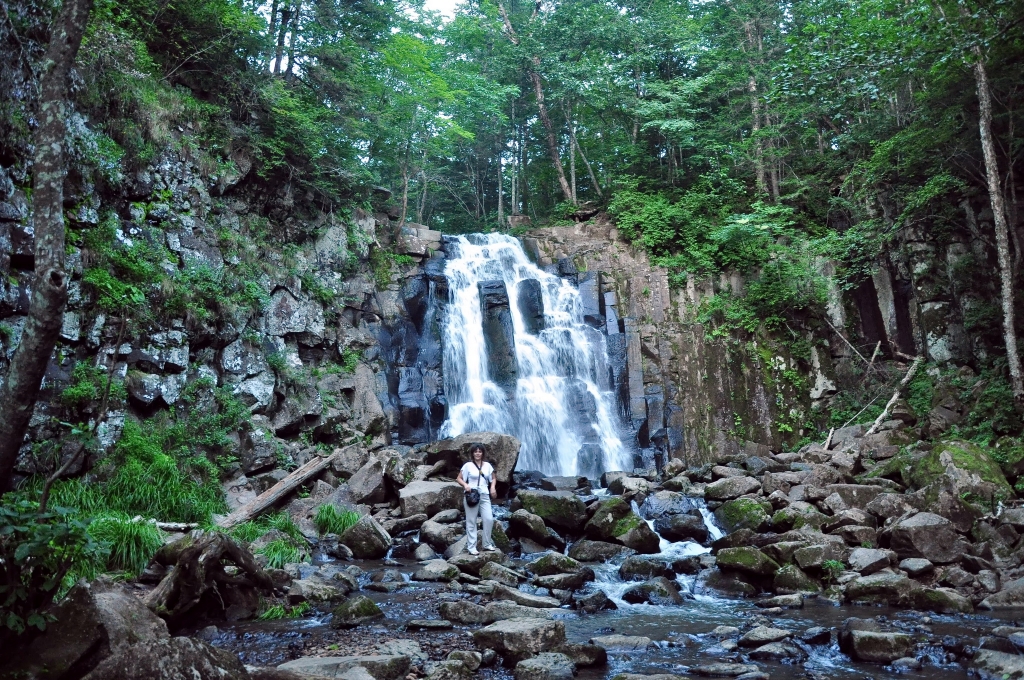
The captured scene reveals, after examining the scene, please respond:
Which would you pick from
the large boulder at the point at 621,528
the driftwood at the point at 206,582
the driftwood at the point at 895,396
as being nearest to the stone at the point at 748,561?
the large boulder at the point at 621,528

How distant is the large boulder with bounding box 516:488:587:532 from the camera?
1062 centimetres

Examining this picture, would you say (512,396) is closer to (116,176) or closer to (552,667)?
(116,176)

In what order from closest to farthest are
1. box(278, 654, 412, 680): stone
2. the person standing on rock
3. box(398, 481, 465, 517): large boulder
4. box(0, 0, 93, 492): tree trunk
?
box(0, 0, 93, 492): tree trunk, box(278, 654, 412, 680): stone, the person standing on rock, box(398, 481, 465, 517): large boulder

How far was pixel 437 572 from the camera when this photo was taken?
8297 mm

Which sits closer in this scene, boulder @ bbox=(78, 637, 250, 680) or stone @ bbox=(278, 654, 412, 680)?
boulder @ bbox=(78, 637, 250, 680)

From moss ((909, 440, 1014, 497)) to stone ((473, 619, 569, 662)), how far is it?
25.5 ft

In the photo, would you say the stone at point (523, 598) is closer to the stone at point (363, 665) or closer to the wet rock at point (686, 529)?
the stone at point (363, 665)

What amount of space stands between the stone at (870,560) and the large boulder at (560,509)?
159 inches

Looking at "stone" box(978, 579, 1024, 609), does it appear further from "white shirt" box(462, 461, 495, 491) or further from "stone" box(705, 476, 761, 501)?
"white shirt" box(462, 461, 495, 491)

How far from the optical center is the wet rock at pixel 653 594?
25.2 ft

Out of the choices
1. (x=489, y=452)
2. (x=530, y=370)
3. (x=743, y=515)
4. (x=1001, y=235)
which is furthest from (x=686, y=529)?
(x=1001, y=235)

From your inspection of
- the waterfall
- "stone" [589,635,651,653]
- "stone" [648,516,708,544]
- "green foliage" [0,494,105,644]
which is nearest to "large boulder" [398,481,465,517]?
"stone" [648,516,708,544]

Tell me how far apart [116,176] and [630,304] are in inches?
547

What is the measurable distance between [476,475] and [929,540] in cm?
609
